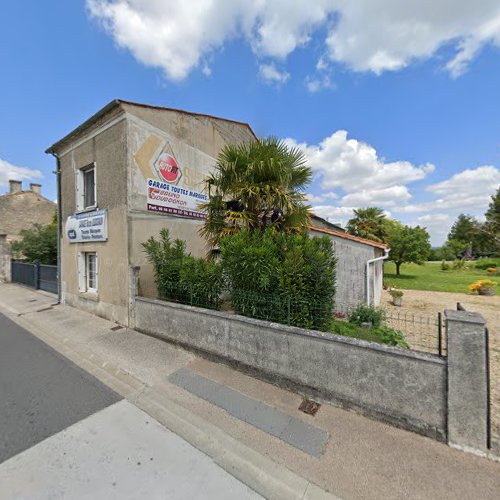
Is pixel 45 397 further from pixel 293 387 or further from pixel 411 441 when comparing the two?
pixel 411 441

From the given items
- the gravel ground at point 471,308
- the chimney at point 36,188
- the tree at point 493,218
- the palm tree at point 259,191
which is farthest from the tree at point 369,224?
the chimney at point 36,188

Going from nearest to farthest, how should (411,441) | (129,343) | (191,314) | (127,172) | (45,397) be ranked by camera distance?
(411,441) → (45,397) → (191,314) → (129,343) → (127,172)

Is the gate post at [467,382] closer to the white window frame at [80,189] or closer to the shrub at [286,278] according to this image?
the shrub at [286,278]

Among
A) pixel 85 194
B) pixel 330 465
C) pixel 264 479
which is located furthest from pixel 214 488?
pixel 85 194

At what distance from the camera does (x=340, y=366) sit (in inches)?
130

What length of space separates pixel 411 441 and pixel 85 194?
10.4 m

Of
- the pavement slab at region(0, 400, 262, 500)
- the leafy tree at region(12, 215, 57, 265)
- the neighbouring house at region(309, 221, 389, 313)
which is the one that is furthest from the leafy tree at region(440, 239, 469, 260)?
the leafy tree at region(12, 215, 57, 265)

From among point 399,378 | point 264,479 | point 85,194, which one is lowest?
point 264,479

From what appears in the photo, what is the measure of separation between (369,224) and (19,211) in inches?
1201

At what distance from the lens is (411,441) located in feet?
8.98

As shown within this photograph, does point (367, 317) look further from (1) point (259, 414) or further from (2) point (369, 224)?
(2) point (369, 224)

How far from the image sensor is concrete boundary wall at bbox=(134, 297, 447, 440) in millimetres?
2785

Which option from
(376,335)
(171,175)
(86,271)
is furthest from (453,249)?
(86,271)

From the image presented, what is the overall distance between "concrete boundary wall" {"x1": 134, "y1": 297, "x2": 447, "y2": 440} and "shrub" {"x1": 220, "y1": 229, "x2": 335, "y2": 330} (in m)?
0.40
